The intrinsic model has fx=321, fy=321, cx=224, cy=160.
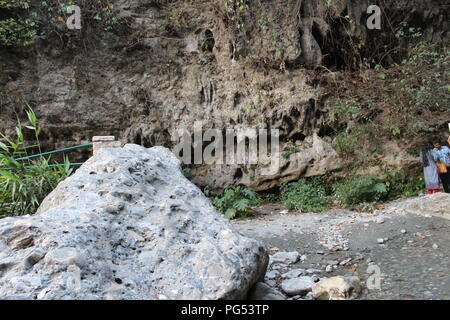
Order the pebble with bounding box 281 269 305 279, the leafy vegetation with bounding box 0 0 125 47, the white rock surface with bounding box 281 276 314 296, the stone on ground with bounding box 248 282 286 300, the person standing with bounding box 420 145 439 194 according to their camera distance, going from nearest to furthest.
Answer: the stone on ground with bounding box 248 282 286 300, the white rock surface with bounding box 281 276 314 296, the pebble with bounding box 281 269 305 279, the person standing with bounding box 420 145 439 194, the leafy vegetation with bounding box 0 0 125 47

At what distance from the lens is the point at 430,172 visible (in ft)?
21.0

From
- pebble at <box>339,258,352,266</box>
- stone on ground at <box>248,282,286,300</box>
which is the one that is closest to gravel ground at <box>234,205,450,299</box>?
pebble at <box>339,258,352,266</box>

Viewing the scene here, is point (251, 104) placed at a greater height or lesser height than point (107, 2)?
lesser

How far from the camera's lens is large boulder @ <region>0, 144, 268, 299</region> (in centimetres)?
197

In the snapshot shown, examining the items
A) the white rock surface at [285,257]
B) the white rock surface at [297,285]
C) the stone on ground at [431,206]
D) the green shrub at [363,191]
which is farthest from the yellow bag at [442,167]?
the white rock surface at [297,285]

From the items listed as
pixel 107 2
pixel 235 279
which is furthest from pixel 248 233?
pixel 107 2

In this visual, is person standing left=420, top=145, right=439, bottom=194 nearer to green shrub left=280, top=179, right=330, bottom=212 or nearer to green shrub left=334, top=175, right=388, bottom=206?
green shrub left=334, top=175, right=388, bottom=206

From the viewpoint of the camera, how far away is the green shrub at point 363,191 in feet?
21.8

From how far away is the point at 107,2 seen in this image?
837cm

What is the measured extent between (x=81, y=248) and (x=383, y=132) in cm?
719

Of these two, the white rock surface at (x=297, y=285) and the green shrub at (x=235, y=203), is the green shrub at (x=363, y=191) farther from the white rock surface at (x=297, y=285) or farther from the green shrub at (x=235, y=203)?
the white rock surface at (x=297, y=285)

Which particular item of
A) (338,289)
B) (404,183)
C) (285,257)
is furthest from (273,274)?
(404,183)

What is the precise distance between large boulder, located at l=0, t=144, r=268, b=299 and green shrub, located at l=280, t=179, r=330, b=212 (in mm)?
4230

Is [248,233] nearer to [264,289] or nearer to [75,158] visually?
[264,289]
